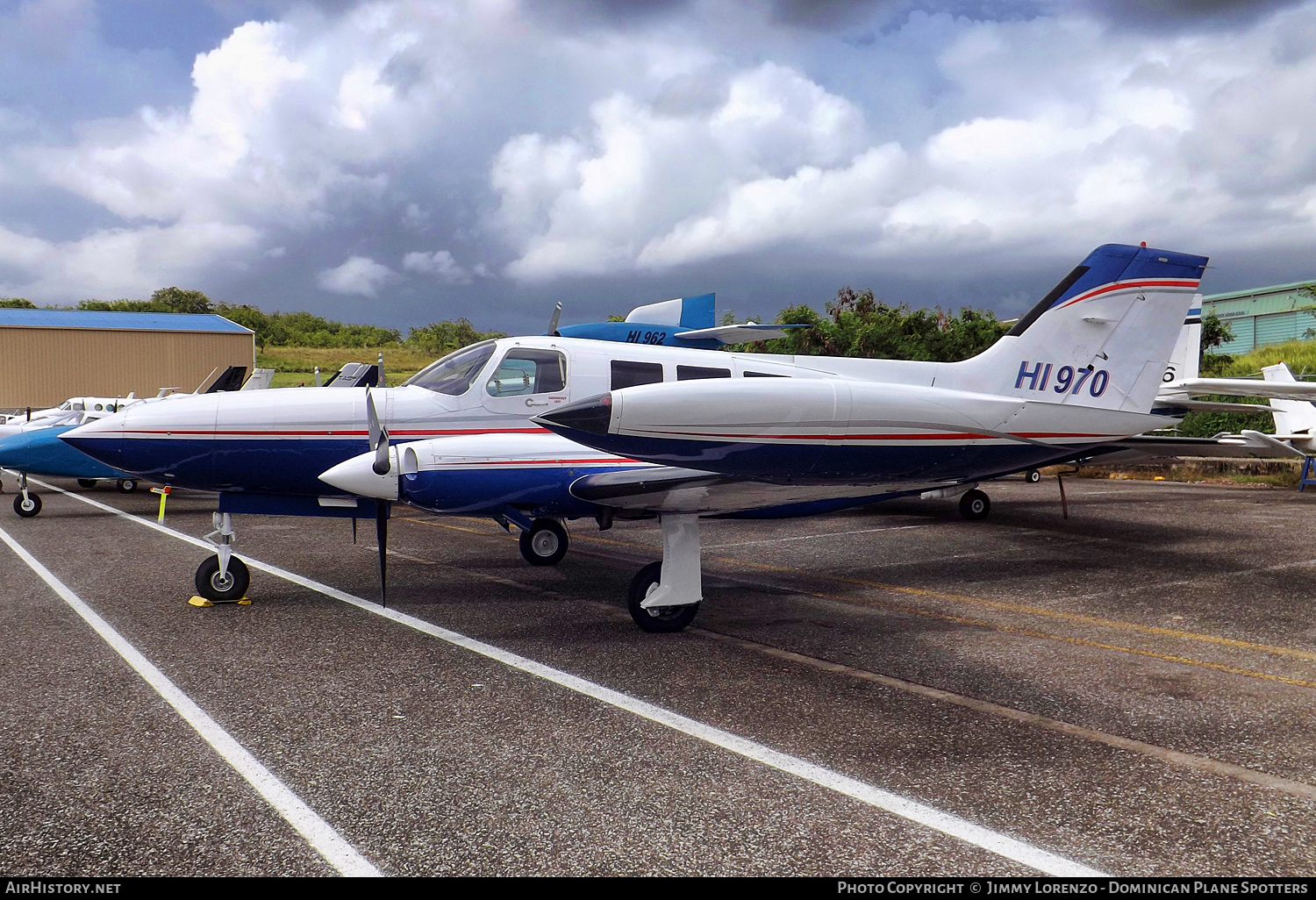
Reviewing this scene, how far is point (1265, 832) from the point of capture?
10.5 ft

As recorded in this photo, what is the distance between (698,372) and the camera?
8.09 meters

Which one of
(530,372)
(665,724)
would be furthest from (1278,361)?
(665,724)

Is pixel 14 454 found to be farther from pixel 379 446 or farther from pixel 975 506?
pixel 975 506

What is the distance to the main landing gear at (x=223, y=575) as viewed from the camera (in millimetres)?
7293

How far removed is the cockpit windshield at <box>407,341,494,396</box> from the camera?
25.2ft

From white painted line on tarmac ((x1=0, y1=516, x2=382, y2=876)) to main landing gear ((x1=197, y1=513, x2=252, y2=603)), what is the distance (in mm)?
848

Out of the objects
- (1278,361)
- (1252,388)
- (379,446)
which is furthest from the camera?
(1278,361)

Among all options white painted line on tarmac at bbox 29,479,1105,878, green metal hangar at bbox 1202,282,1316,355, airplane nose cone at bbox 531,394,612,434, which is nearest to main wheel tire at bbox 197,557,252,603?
white painted line on tarmac at bbox 29,479,1105,878

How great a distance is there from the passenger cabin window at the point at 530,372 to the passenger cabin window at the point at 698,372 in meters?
1.09

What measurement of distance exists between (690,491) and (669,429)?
4.23 ft

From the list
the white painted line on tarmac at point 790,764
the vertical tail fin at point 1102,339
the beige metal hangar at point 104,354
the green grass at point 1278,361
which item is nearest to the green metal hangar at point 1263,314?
the green grass at point 1278,361

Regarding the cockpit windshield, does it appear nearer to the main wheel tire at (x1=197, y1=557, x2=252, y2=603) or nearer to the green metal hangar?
the main wheel tire at (x1=197, y1=557, x2=252, y2=603)

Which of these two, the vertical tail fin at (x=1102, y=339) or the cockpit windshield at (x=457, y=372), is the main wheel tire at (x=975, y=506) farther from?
the cockpit windshield at (x=457, y=372)

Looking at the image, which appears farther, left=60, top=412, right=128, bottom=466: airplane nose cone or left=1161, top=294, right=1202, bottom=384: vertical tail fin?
left=1161, top=294, right=1202, bottom=384: vertical tail fin
